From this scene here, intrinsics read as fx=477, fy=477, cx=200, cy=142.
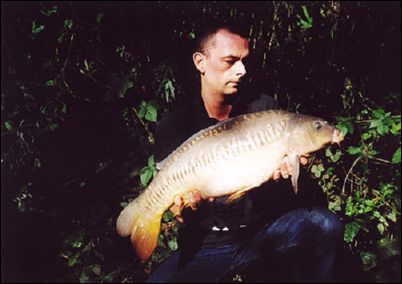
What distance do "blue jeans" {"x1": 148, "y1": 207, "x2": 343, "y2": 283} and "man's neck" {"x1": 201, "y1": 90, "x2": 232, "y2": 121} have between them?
536 mm

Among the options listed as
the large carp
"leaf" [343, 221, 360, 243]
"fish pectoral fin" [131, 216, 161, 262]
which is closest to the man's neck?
the large carp

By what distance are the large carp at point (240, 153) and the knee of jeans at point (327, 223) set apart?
303 millimetres

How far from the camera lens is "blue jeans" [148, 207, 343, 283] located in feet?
6.35

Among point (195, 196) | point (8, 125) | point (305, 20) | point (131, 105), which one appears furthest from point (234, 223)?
point (8, 125)

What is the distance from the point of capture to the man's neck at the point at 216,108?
2.21 m

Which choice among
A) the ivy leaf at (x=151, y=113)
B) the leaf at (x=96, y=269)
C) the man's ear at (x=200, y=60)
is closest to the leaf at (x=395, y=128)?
the man's ear at (x=200, y=60)

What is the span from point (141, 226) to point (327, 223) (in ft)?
2.51

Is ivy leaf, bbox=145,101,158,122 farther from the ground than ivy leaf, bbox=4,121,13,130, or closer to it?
closer to it

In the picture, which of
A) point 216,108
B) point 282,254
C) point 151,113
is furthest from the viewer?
point 151,113

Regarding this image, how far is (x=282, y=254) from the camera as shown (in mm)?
2031

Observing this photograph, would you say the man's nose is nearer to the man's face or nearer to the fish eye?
the man's face

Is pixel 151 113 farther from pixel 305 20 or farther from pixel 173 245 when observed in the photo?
pixel 305 20

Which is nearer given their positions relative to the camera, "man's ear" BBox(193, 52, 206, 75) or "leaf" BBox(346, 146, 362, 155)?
"man's ear" BBox(193, 52, 206, 75)

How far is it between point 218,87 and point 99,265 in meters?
1.11
